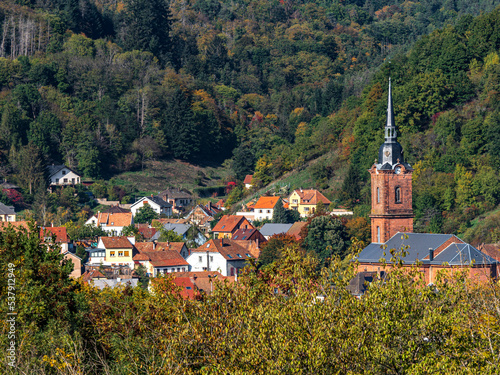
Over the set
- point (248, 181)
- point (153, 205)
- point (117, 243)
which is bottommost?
point (117, 243)

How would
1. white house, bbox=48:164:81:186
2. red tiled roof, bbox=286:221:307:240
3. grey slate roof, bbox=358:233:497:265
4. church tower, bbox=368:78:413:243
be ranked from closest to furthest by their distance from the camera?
1. grey slate roof, bbox=358:233:497:265
2. church tower, bbox=368:78:413:243
3. red tiled roof, bbox=286:221:307:240
4. white house, bbox=48:164:81:186

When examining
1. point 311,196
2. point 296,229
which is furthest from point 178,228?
point 296,229

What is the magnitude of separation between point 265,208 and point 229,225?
21.6 feet

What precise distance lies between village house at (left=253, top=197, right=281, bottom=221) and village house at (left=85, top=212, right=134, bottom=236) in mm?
11416

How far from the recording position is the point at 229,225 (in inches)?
2827

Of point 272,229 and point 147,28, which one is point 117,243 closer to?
point 272,229

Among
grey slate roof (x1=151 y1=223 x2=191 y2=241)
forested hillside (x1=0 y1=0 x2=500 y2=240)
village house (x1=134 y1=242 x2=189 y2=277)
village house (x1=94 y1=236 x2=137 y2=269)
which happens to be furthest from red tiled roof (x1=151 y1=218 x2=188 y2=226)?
village house (x1=94 y1=236 x2=137 y2=269)

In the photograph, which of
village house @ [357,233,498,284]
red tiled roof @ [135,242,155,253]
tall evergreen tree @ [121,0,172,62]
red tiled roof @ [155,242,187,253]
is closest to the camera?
village house @ [357,233,498,284]

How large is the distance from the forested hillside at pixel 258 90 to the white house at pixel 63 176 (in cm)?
168

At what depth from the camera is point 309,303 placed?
1325cm

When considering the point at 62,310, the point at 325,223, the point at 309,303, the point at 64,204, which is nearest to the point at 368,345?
the point at 309,303

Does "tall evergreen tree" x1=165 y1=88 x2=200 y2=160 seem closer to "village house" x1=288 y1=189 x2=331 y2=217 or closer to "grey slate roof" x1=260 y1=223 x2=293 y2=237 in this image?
"village house" x1=288 y1=189 x2=331 y2=217

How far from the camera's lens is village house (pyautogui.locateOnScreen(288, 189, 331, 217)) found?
73.4 m

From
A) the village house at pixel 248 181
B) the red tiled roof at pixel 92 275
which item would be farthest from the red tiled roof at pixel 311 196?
the red tiled roof at pixel 92 275
